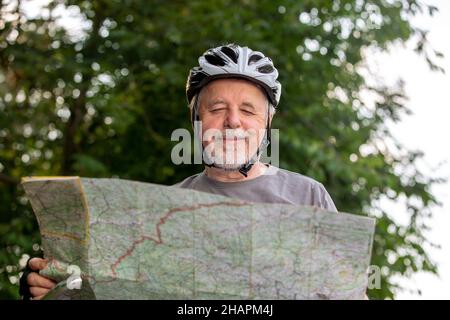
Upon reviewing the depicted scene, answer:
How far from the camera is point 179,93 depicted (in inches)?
355

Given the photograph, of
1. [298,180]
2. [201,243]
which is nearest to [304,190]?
[298,180]

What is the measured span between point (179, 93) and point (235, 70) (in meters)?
5.73

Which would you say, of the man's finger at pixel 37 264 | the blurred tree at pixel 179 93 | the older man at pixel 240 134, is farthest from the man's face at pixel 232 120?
the blurred tree at pixel 179 93

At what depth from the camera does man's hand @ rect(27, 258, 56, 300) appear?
2.51 meters

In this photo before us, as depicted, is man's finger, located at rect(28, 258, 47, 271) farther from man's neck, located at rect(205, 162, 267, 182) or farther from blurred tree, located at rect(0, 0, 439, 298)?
blurred tree, located at rect(0, 0, 439, 298)

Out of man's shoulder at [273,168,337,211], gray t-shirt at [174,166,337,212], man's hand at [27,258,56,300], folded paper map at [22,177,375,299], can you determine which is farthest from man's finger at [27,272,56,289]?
man's shoulder at [273,168,337,211]

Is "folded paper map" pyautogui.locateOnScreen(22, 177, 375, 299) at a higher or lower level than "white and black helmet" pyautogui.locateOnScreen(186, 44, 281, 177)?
lower

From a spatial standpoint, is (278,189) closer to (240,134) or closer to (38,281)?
(240,134)

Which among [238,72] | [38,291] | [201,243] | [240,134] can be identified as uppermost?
[238,72]

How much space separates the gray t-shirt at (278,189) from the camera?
122 inches

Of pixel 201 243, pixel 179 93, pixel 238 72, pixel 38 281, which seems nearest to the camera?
pixel 201 243

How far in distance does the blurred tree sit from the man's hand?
5.39m

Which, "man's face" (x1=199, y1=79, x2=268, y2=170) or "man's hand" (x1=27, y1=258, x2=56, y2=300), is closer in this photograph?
"man's hand" (x1=27, y1=258, x2=56, y2=300)
